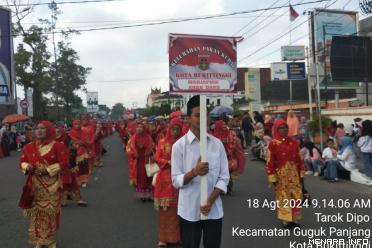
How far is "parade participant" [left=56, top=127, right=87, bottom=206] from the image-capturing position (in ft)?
30.8

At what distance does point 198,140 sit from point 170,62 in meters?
0.69

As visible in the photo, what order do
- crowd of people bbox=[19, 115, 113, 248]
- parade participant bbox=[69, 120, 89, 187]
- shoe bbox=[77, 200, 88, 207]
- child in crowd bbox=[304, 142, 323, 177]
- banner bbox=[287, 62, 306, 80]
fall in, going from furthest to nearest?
banner bbox=[287, 62, 306, 80]
child in crowd bbox=[304, 142, 323, 177]
parade participant bbox=[69, 120, 89, 187]
shoe bbox=[77, 200, 88, 207]
crowd of people bbox=[19, 115, 113, 248]

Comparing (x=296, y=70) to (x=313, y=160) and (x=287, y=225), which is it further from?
(x=287, y=225)

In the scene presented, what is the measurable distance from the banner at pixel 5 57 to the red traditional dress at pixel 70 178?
26074mm

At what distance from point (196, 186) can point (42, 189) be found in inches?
129

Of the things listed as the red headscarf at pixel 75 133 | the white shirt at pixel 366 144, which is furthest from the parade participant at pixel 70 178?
the white shirt at pixel 366 144

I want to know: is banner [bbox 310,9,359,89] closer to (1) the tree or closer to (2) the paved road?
(2) the paved road

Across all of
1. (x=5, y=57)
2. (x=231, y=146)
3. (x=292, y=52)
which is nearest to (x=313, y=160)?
(x=231, y=146)

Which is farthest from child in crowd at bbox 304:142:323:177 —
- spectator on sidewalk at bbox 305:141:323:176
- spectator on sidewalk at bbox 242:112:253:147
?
spectator on sidewalk at bbox 242:112:253:147

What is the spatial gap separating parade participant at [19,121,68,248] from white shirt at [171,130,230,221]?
Result: 9.71 feet

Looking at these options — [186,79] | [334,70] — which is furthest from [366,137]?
[334,70]

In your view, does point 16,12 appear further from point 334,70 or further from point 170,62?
point 170,62

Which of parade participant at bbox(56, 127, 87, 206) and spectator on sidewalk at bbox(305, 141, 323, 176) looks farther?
spectator on sidewalk at bbox(305, 141, 323, 176)

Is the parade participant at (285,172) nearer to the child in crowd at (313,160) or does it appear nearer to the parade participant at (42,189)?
the parade participant at (42,189)
